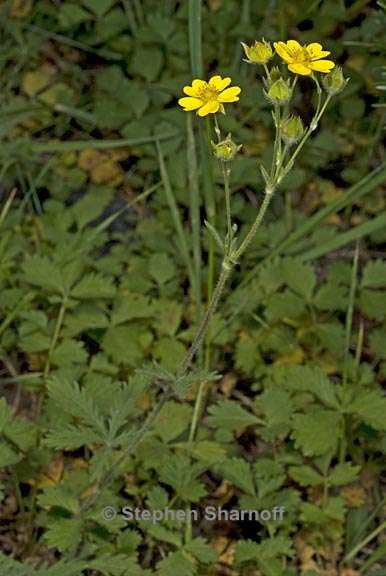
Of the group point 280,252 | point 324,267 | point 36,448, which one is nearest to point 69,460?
point 36,448

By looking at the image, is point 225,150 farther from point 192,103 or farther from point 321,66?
point 321,66

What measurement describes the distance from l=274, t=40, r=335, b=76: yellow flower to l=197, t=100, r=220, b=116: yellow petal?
0.47ft

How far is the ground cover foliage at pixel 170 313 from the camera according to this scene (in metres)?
2.18

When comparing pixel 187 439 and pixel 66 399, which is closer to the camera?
pixel 66 399

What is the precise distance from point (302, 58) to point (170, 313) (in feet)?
3.34

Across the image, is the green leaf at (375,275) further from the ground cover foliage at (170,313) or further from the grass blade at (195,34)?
the grass blade at (195,34)

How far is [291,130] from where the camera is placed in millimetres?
1622

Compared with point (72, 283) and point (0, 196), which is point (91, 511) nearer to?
point (72, 283)

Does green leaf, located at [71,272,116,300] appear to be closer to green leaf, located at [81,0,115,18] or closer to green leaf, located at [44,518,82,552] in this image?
green leaf, located at [44,518,82,552]

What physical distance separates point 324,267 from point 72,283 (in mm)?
818

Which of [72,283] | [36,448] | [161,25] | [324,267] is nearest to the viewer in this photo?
[36,448]

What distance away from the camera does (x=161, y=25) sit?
10.5ft

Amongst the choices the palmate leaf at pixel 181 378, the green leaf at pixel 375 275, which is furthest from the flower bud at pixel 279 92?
the green leaf at pixel 375 275

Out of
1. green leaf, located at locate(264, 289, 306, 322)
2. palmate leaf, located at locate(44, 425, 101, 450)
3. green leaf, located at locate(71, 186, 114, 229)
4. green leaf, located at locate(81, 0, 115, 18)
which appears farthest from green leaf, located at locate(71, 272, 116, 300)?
green leaf, located at locate(81, 0, 115, 18)
